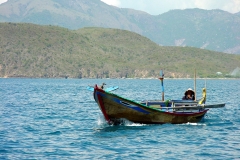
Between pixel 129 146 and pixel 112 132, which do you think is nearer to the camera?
pixel 129 146

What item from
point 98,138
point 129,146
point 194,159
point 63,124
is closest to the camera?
point 194,159

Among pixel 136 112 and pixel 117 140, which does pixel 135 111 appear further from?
pixel 117 140

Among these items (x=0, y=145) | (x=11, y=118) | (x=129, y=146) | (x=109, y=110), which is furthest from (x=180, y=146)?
(x=11, y=118)

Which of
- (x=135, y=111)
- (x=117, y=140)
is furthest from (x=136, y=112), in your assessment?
(x=117, y=140)

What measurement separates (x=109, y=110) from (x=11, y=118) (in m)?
11.1

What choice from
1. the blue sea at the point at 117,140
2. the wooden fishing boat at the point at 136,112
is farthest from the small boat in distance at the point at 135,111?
the blue sea at the point at 117,140

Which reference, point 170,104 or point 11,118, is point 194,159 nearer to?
point 170,104

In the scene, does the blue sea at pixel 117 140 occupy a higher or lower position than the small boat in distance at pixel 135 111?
lower

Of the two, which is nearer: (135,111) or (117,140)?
(117,140)

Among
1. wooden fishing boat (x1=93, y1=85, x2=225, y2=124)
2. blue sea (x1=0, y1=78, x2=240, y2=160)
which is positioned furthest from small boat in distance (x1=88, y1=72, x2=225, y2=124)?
blue sea (x1=0, y1=78, x2=240, y2=160)

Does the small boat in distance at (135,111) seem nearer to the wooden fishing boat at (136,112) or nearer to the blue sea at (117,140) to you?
the wooden fishing boat at (136,112)

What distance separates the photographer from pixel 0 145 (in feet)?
71.2

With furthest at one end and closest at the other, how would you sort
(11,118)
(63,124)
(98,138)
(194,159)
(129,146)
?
(11,118) < (63,124) < (98,138) < (129,146) < (194,159)

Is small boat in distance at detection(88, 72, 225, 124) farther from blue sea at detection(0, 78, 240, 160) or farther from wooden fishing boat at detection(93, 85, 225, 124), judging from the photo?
blue sea at detection(0, 78, 240, 160)
